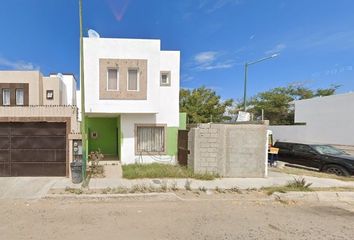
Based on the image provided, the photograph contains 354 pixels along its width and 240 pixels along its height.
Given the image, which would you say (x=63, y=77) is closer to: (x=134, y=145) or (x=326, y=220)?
(x=134, y=145)

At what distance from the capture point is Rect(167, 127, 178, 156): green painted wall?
14531mm

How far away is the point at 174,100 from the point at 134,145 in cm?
336

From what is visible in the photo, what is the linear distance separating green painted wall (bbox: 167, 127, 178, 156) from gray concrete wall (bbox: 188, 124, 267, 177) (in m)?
3.14

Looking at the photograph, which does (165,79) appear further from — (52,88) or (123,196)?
(52,88)

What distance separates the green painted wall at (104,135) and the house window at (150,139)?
10.6ft

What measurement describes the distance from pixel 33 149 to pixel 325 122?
2546 cm

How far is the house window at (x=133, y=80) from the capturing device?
1341 cm

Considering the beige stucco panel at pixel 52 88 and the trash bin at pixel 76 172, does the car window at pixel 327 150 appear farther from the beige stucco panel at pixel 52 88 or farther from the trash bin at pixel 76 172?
the beige stucco panel at pixel 52 88

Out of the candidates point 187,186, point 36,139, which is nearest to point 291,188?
point 187,186

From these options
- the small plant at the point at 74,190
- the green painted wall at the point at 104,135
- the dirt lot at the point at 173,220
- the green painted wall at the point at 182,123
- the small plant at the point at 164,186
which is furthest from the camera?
the green painted wall at the point at 104,135

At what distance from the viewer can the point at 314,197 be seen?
28.7 feet

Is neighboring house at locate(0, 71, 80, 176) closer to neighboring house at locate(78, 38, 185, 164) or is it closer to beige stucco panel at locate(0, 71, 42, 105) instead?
neighboring house at locate(78, 38, 185, 164)

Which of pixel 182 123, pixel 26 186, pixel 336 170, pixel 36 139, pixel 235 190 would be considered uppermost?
pixel 182 123

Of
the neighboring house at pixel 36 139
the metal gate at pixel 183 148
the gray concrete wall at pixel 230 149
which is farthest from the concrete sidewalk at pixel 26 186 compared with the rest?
the gray concrete wall at pixel 230 149
